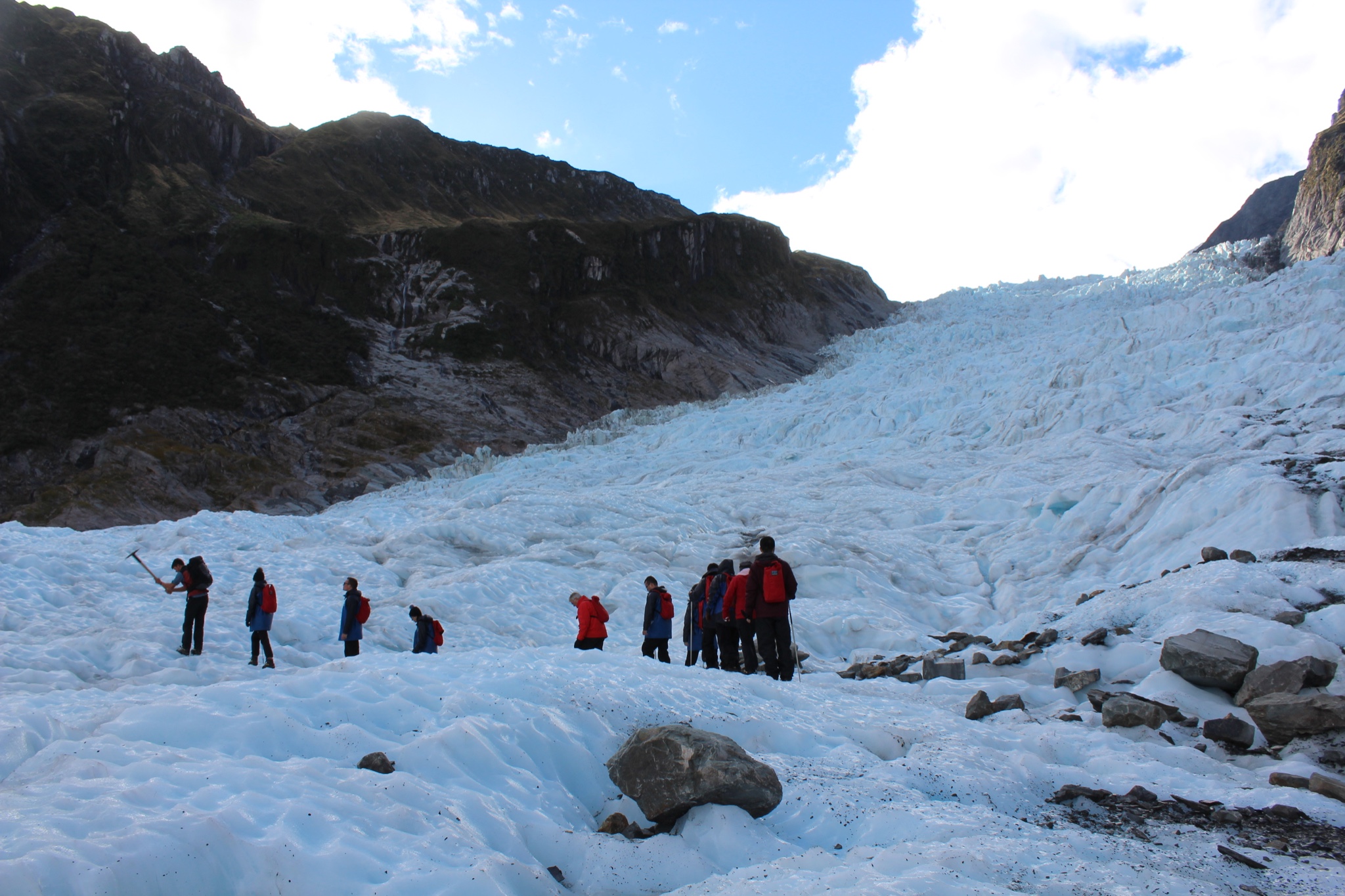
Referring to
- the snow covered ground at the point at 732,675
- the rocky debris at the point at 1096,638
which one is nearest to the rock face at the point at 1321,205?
the snow covered ground at the point at 732,675

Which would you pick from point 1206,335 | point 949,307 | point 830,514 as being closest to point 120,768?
point 830,514

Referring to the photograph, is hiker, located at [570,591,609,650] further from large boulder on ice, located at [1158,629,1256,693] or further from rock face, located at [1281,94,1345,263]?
rock face, located at [1281,94,1345,263]

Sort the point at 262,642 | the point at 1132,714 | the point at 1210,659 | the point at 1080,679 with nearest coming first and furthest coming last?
the point at 1132,714, the point at 1210,659, the point at 1080,679, the point at 262,642

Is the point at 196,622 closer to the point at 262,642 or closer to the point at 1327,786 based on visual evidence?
Answer: the point at 262,642

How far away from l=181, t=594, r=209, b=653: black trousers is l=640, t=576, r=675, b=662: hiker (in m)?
5.75

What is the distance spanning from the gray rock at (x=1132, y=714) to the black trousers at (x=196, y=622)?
10.3 metres

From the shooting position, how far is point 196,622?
10.5m

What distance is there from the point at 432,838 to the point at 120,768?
1.70m

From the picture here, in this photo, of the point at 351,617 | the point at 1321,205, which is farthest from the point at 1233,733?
the point at 1321,205

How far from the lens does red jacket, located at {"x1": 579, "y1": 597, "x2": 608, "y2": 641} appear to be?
921cm

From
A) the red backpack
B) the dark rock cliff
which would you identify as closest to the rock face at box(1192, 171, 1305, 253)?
the dark rock cliff

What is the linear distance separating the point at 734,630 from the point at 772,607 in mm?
920

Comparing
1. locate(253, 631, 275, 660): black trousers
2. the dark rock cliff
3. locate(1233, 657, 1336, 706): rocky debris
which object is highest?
the dark rock cliff

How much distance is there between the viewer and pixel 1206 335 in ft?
80.9
